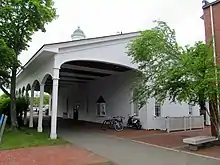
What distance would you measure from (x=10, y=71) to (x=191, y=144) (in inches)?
504

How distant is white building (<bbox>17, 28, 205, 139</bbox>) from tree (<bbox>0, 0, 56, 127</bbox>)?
5.58 ft

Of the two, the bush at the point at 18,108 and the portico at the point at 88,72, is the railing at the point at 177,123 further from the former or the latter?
the bush at the point at 18,108

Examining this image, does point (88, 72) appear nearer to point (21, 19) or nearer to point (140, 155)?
point (21, 19)

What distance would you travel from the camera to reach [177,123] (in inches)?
659

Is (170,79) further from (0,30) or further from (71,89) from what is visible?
(71,89)

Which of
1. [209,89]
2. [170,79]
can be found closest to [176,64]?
[170,79]

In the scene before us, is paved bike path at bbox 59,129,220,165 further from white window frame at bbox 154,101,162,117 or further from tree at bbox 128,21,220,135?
white window frame at bbox 154,101,162,117

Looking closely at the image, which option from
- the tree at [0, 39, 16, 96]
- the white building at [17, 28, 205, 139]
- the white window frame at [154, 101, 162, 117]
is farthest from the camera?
the white window frame at [154, 101, 162, 117]

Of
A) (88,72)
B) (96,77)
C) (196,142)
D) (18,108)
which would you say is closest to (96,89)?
(96,77)

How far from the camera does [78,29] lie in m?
22.7

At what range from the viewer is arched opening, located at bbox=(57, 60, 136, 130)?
18.4 m

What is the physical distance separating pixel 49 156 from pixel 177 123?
10.8 metres

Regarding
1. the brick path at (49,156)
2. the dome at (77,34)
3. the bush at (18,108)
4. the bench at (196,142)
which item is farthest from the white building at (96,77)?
the bench at (196,142)

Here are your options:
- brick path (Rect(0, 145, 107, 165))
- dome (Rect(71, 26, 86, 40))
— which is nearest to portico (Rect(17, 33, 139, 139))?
brick path (Rect(0, 145, 107, 165))
